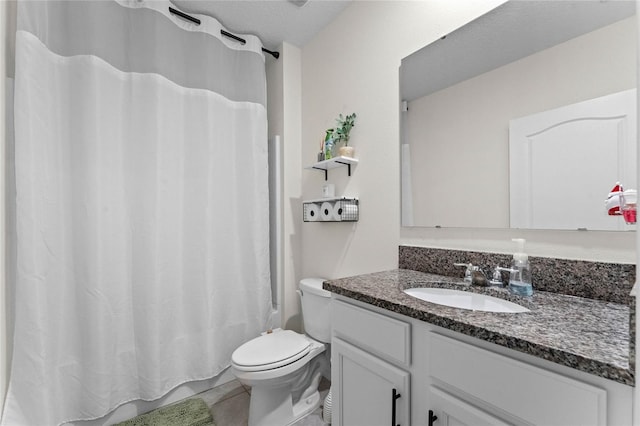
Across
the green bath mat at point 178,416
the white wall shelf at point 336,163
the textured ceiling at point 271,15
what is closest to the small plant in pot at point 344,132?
the white wall shelf at point 336,163

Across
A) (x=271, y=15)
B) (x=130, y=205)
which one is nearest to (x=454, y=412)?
(x=130, y=205)

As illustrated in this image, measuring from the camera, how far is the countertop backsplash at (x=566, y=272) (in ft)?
2.82

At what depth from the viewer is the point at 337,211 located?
5.51 ft

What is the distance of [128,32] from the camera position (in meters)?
1.59

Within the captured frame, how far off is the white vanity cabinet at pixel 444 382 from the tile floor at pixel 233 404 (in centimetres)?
50

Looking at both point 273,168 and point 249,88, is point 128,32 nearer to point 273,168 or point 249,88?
point 249,88

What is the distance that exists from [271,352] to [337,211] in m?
0.86

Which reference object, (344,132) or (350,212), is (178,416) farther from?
(344,132)

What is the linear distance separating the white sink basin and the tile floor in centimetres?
101

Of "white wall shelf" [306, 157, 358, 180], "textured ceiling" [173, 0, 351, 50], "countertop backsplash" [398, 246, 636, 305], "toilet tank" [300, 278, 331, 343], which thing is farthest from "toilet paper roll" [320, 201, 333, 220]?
"textured ceiling" [173, 0, 351, 50]

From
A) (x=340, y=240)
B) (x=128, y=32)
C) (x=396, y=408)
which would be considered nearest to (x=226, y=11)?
(x=128, y=32)

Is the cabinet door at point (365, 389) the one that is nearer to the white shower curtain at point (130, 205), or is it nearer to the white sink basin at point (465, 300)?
the white sink basin at point (465, 300)

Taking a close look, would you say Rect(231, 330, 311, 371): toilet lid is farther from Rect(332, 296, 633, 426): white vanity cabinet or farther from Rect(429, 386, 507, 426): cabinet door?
Rect(429, 386, 507, 426): cabinet door

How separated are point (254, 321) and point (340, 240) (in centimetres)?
85
